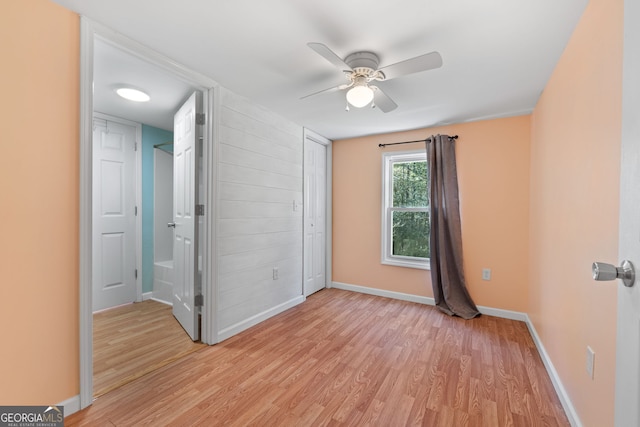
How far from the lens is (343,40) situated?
5.68 feet

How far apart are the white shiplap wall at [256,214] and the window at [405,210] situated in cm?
123

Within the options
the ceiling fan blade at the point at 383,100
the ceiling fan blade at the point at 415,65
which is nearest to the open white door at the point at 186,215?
the ceiling fan blade at the point at 383,100

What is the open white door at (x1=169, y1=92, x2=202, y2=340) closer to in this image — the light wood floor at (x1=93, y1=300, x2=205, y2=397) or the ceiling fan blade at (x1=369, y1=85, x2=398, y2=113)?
the light wood floor at (x1=93, y1=300, x2=205, y2=397)

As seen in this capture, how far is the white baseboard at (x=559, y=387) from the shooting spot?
1489mm

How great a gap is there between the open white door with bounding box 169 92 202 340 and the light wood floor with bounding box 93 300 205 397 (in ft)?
0.48

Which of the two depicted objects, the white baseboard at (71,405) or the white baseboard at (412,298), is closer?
the white baseboard at (71,405)

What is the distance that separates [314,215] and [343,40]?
251 centimetres

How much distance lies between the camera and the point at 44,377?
145 centimetres

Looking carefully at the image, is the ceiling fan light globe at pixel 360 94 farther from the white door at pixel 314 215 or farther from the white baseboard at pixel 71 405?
the white baseboard at pixel 71 405

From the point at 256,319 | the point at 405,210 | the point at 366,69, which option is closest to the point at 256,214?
the point at 256,319

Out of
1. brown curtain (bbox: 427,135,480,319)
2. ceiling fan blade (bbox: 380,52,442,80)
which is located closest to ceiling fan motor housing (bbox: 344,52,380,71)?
ceiling fan blade (bbox: 380,52,442,80)

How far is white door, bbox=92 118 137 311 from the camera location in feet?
10.5

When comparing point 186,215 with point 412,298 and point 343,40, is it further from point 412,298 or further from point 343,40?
point 412,298

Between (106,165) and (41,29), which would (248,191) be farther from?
(106,165)
